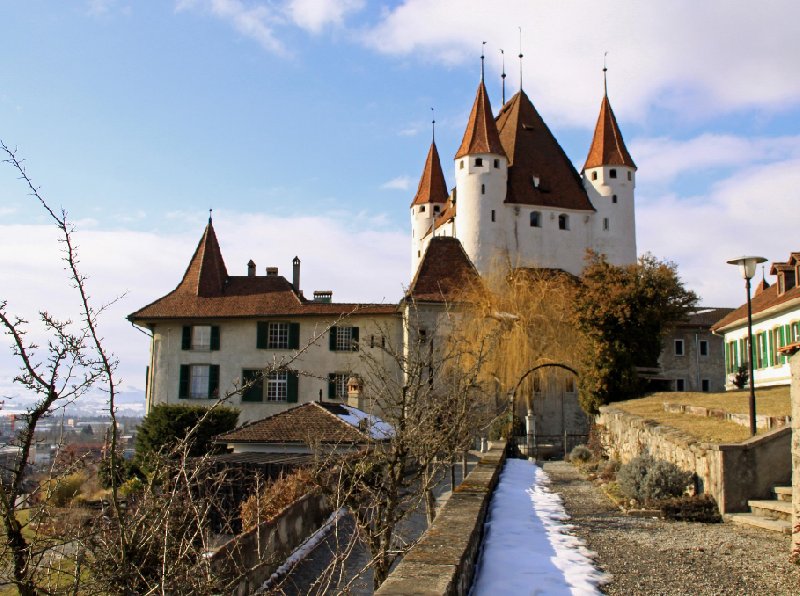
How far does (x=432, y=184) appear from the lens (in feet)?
202

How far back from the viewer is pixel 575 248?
173 feet

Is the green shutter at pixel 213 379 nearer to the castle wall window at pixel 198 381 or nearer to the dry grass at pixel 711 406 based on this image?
the castle wall window at pixel 198 381

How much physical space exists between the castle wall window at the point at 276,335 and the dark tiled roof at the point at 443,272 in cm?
646

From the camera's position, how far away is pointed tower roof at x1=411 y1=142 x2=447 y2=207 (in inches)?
2414

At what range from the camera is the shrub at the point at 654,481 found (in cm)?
1037

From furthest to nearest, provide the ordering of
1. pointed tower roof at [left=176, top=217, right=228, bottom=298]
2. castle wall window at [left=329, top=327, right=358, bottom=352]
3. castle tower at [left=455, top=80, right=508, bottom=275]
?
1. castle tower at [left=455, top=80, right=508, bottom=275]
2. pointed tower roof at [left=176, top=217, right=228, bottom=298]
3. castle wall window at [left=329, top=327, right=358, bottom=352]

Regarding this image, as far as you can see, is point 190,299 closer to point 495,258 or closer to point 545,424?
point 495,258

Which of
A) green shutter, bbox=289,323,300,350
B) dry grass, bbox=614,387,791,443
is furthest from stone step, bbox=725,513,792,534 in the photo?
green shutter, bbox=289,323,300,350

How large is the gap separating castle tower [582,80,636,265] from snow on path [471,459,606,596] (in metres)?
43.1

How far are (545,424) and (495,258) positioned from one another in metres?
9.77

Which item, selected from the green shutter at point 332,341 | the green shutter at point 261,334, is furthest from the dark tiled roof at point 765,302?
the green shutter at point 261,334

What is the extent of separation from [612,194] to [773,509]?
46.8m

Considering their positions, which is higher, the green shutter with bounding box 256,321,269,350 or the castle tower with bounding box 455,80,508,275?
the castle tower with bounding box 455,80,508,275

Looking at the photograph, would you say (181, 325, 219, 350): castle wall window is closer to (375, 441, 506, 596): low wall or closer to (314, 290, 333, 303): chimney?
(314, 290, 333, 303): chimney
